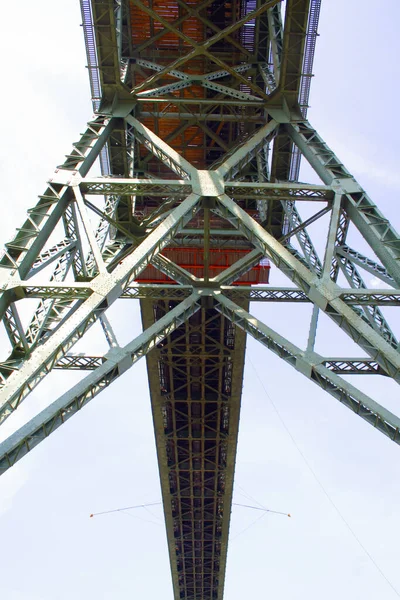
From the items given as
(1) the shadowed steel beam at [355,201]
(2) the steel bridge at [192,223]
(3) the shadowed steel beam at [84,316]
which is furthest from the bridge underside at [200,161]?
(3) the shadowed steel beam at [84,316]

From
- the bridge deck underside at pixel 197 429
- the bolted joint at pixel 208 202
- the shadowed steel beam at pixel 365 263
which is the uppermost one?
the bridge deck underside at pixel 197 429

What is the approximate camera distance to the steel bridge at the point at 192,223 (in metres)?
10.0

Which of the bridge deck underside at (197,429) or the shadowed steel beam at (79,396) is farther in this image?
the bridge deck underside at (197,429)

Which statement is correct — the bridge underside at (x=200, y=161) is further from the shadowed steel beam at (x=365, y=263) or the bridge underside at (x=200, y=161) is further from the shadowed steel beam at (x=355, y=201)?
the shadowed steel beam at (x=365, y=263)

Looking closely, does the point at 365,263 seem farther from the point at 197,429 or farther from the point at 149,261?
the point at 197,429

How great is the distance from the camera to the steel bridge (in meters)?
10.0

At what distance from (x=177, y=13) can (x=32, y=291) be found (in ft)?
36.5

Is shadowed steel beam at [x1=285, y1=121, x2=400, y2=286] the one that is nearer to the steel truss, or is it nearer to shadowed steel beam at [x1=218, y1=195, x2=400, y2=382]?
the steel truss

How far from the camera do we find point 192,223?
20453 mm

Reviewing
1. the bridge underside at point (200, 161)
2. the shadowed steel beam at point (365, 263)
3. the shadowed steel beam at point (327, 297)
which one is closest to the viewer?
the shadowed steel beam at point (327, 297)

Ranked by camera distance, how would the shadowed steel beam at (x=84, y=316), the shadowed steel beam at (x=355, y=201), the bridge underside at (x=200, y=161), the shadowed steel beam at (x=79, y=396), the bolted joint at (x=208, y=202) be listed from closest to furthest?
the shadowed steel beam at (x=84, y=316) → the shadowed steel beam at (x=79, y=396) → the shadowed steel beam at (x=355, y=201) → the bolted joint at (x=208, y=202) → the bridge underside at (x=200, y=161)

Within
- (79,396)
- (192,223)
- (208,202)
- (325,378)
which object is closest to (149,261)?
(208,202)

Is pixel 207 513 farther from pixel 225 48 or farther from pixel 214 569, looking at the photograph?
pixel 225 48

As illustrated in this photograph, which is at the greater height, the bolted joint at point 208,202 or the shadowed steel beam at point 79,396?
the bolted joint at point 208,202
